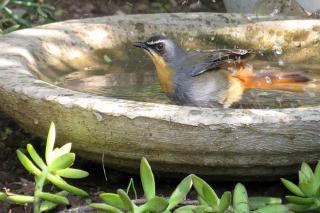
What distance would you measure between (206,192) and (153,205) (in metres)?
0.24

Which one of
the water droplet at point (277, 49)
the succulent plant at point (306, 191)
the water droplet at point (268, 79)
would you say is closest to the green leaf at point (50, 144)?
the succulent plant at point (306, 191)

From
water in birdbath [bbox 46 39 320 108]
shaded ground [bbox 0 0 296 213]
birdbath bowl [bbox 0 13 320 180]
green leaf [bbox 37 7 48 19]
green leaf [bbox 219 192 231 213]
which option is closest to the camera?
green leaf [bbox 219 192 231 213]

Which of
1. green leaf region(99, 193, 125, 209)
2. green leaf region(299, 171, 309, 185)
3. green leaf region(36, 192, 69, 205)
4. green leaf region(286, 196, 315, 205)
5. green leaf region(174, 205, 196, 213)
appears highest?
green leaf region(299, 171, 309, 185)

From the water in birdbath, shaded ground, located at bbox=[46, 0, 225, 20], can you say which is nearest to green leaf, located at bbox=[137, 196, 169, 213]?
the water in birdbath

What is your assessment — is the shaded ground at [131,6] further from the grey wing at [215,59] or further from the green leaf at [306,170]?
the green leaf at [306,170]

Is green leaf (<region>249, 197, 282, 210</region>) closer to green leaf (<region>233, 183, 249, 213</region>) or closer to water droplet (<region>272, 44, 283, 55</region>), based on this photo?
green leaf (<region>233, 183, 249, 213</region>)

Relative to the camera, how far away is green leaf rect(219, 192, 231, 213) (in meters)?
2.88

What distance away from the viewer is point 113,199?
3.07 m

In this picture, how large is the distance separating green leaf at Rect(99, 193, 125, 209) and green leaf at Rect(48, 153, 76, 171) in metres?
0.29

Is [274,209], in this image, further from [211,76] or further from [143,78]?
[143,78]

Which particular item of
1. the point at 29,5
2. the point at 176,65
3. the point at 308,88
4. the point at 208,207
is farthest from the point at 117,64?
the point at 208,207

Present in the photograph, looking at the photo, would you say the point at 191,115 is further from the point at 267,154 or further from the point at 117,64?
the point at 117,64

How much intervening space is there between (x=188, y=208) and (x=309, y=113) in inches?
29.7

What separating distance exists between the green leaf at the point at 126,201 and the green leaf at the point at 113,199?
59 mm
